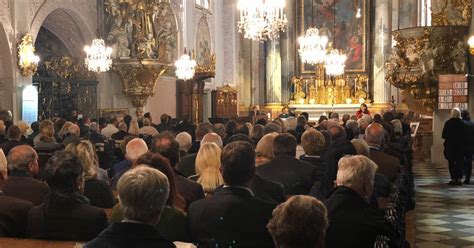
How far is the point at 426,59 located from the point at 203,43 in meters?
10.9

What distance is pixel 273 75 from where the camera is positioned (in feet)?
100

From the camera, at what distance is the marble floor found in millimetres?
8383

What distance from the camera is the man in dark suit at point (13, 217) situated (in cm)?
438

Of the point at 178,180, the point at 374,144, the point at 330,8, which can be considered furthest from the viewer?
the point at 330,8

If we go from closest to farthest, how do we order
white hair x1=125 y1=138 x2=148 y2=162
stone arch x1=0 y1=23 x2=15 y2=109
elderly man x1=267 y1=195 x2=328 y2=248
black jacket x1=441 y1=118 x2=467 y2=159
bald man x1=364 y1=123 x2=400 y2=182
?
elderly man x1=267 y1=195 x2=328 y2=248
white hair x1=125 y1=138 x2=148 y2=162
bald man x1=364 y1=123 x2=400 y2=182
black jacket x1=441 y1=118 x2=467 y2=159
stone arch x1=0 y1=23 x2=15 y2=109

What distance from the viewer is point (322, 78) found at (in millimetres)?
29875

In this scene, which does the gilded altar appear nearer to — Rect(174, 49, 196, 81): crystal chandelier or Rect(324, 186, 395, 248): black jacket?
Rect(174, 49, 196, 81): crystal chandelier

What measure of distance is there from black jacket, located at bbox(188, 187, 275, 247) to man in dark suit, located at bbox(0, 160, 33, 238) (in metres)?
1.20

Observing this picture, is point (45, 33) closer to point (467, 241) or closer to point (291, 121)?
point (291, 121)

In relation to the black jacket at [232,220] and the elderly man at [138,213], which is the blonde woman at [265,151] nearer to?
the black jacket at [232,220]

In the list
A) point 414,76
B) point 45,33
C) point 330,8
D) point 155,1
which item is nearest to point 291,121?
point 414,76

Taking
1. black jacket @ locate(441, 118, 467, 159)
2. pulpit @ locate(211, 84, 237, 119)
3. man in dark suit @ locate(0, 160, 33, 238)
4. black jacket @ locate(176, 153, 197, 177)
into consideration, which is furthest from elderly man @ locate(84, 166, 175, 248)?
pulpit @ locate(211, 84, 237, 119)

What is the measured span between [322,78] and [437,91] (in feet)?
41.8

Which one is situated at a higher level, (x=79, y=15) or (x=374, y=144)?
(x=79, y=15)
